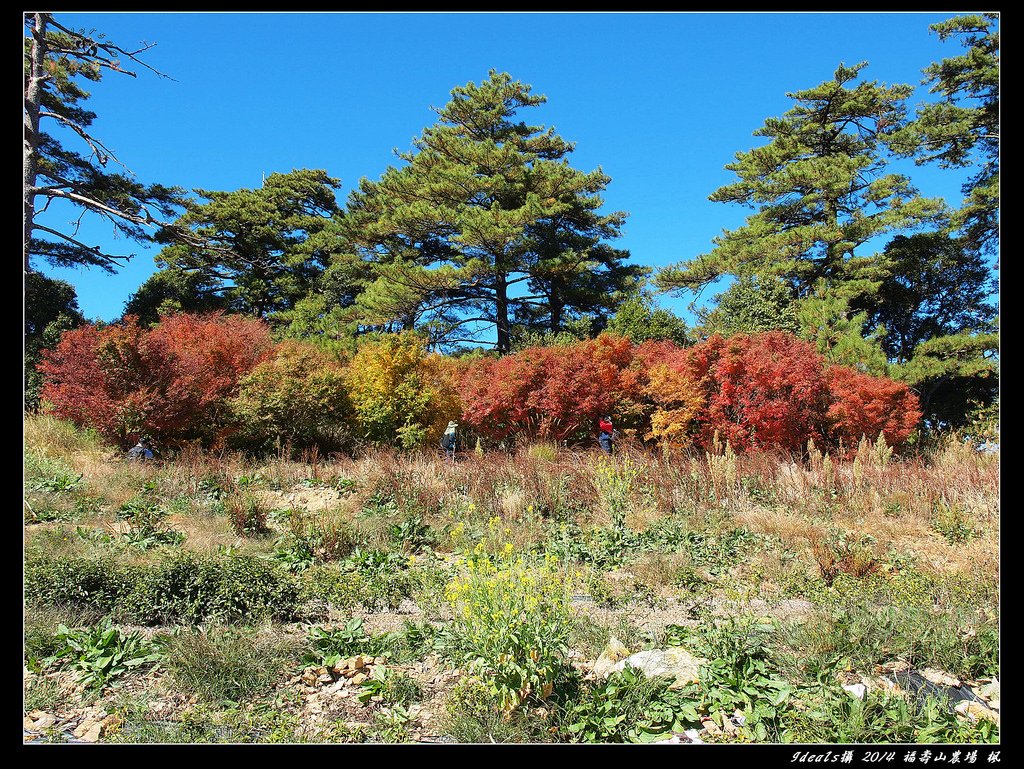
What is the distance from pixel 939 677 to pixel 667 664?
1710 mm

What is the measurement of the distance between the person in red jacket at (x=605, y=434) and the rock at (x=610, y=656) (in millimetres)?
7959

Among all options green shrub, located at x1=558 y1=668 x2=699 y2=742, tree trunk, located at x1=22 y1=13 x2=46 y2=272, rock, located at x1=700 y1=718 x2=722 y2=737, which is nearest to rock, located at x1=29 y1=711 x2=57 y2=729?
green shrub, located at x1=558 y1=668 x2=699 y2=742

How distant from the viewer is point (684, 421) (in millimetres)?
12156

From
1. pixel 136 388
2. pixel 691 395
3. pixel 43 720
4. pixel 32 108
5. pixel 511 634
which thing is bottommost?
pixel 43 720

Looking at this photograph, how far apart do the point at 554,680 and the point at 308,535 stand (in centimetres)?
440

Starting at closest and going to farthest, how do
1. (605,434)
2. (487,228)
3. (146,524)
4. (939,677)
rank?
(939,677) < (146,524) < (605,434) < (487,228)

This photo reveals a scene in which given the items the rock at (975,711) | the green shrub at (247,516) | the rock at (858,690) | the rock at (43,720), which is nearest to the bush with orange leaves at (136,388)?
the green shrub at (247,516)

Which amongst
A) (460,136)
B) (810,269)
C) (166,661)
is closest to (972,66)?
(810,269)

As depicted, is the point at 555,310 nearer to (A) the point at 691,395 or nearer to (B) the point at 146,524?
(A) the point at 691,395

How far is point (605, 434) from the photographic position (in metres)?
12.7

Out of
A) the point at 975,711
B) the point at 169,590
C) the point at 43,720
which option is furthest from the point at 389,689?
the point at 975,711

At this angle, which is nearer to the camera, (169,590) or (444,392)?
(169,590)

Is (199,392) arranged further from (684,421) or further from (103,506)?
(684,421)

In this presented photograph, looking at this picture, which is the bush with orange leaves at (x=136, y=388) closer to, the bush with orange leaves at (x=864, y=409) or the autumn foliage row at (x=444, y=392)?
the autumn foliage row at (x=444, y=392)
